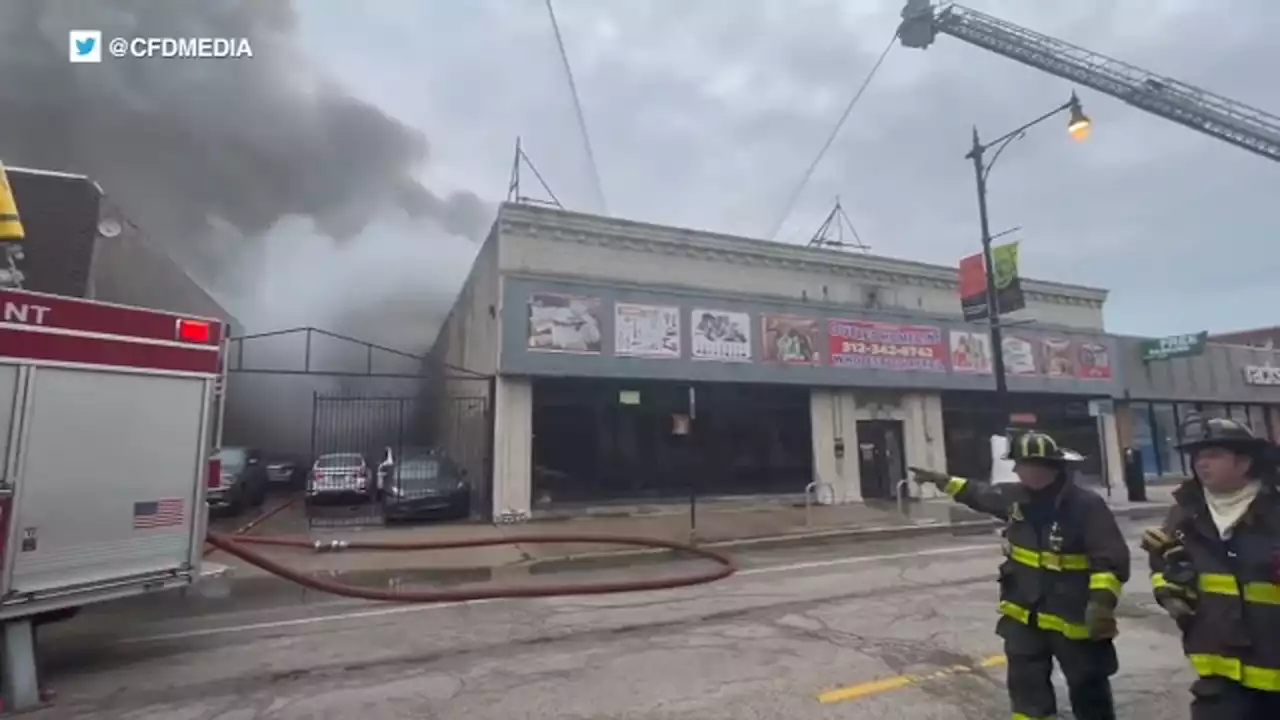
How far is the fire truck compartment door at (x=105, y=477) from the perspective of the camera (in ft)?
14.9

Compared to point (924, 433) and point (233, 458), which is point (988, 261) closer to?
point (924, 433)

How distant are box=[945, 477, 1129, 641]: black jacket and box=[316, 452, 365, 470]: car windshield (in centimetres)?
1572

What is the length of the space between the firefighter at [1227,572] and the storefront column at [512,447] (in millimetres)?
12651

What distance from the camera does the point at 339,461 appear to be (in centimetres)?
1681

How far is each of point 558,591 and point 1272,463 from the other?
20.4 ft

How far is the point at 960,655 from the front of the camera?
16.7 feet

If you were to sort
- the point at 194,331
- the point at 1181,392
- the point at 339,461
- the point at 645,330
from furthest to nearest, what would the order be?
1. the point at 1181,392
2. the point at 339,461
3. the point at 645,330
4. the point at 194,331

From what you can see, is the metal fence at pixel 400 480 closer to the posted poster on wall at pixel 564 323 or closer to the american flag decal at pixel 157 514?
the posted poster on wall at pixel 564 323

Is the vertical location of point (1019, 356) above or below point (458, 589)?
above

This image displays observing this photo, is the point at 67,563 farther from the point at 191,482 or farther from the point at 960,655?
the point at 960,655

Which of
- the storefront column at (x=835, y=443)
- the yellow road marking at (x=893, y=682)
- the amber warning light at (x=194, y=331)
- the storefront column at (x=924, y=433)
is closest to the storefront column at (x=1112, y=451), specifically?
the storefront column at (x=924, y=433)

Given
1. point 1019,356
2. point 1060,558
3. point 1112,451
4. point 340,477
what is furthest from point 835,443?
point 1060,558

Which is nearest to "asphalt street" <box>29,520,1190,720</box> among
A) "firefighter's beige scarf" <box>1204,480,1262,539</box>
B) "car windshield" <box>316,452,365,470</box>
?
"firefighter's beige scarf" <box>1204,480,1262,539</box>

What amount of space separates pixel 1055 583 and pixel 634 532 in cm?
981
